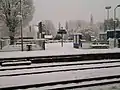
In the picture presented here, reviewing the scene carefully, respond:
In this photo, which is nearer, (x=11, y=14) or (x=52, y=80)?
(x=52, y=80)

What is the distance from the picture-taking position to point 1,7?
4297cm

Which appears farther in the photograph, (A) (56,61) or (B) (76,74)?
(A) (56,61)

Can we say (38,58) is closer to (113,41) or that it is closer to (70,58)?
(70,58)

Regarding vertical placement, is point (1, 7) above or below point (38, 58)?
above

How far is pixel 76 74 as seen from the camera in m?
10.8

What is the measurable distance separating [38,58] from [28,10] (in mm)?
34031

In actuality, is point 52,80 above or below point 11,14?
below

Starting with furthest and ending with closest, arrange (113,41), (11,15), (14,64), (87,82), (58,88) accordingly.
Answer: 1. (11,15)
2. (113,41)
3. (14,64)
4. (87,82)
5. (58,88)

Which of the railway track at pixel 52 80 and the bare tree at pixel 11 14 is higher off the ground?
the bare tree at pixel 11 14

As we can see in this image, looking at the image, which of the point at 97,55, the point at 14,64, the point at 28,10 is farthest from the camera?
the point at 28,10

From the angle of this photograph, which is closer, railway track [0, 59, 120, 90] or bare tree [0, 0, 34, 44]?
railway track [0, 59, 120, 90]

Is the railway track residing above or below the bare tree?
below

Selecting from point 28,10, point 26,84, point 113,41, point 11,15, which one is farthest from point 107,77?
point 28,10

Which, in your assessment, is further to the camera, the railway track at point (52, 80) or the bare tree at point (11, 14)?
the bare tree at point (11, 14)
